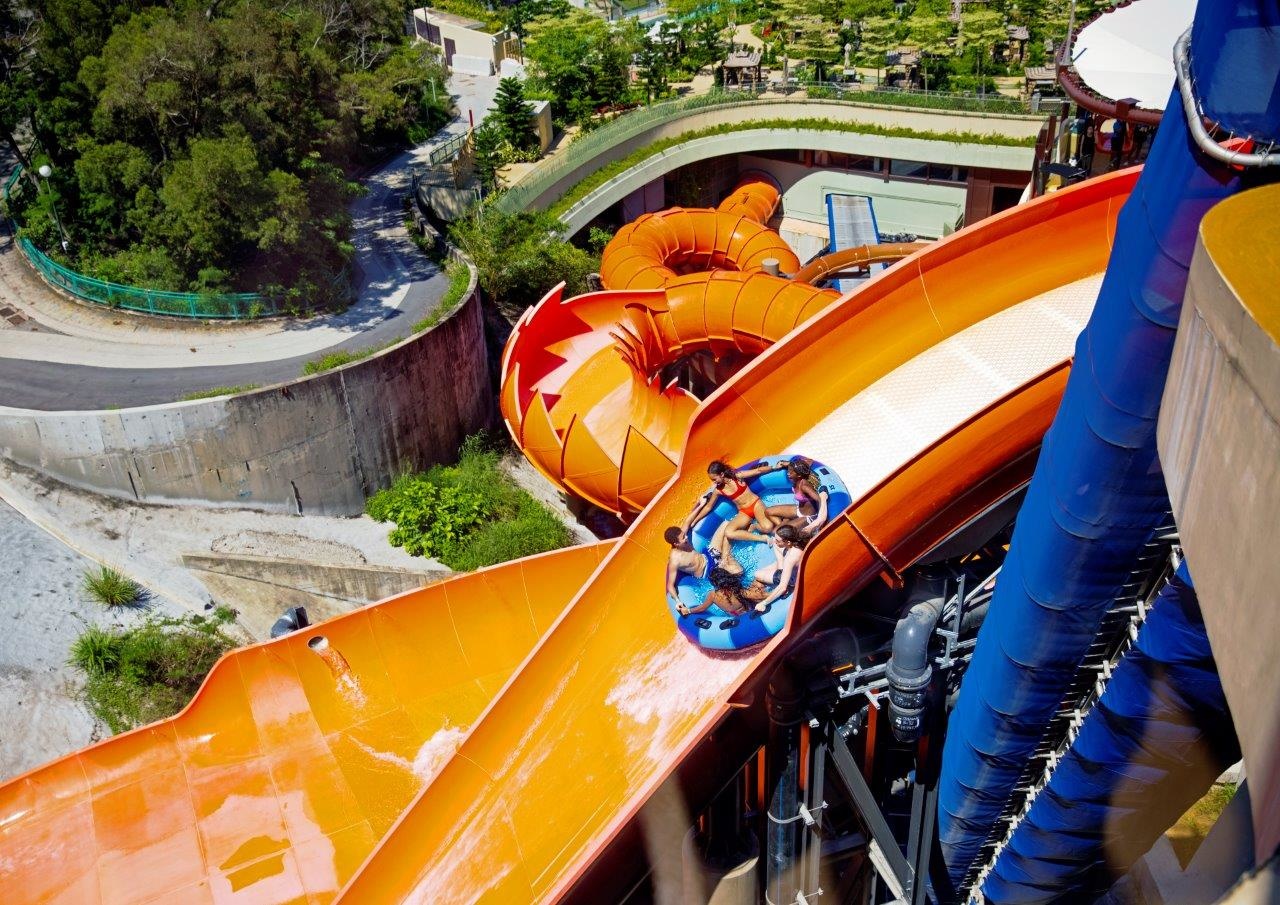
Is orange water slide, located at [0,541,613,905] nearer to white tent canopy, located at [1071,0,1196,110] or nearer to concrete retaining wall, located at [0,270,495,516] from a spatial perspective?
concrete retaining wall, located at [0,270,495,516]

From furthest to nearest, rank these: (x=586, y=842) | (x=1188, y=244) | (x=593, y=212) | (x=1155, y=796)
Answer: (x=593, y=212), (x=586, y=842), (x=1155, y=796), (x=1188, y=244)

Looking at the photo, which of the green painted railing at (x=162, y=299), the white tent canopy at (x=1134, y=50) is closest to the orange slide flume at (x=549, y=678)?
the white tent canopy at (x=1134, y=50)

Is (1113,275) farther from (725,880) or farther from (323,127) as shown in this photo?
(323,127)

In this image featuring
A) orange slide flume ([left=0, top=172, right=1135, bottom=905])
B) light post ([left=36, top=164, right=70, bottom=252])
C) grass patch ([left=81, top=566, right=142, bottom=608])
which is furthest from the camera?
light post ([left=36, top=164, right=70, bottom=252])

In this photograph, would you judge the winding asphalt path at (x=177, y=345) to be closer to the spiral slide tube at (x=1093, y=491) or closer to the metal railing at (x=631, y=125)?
the metal railing at (x=631, y=125)

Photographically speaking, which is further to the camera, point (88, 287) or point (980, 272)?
point (88, 287)

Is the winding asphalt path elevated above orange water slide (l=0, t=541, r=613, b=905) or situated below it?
above

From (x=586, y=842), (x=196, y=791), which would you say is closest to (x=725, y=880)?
(x=586, y=842)

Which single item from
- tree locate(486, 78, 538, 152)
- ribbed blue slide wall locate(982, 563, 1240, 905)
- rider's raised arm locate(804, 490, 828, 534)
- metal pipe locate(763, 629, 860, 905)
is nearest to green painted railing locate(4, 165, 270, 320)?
tree locate(486, 78, 538, 152)
